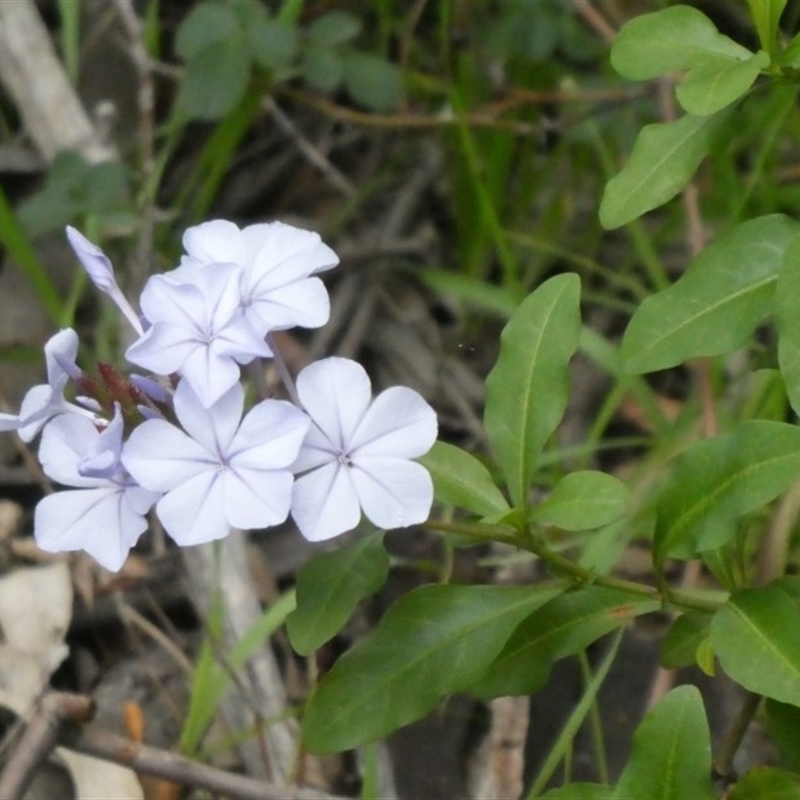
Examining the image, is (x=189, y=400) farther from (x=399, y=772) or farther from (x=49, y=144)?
(x=49, y=144)

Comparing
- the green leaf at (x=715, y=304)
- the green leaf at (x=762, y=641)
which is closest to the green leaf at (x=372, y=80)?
the green leaf at (x=715, y=304)

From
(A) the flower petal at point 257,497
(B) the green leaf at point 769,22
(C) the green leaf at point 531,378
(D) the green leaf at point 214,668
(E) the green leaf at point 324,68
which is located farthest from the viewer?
(E) the green leaf at point 324,68

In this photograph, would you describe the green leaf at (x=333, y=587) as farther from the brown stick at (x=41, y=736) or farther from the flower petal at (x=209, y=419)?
the brown stick at (x=41, y=736)

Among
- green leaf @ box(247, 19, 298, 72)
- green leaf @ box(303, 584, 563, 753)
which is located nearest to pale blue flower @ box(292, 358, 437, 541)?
green leaf @ box(303, 584, 563, 753)

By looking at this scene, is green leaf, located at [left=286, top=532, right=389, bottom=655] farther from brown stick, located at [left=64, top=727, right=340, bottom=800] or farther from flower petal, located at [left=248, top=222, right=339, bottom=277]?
brown stick, located at [left=64, top=727, right=340, bottom=800]

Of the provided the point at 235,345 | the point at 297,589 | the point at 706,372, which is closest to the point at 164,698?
the point at 297,589

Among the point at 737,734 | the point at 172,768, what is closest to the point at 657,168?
the point at 737,734
